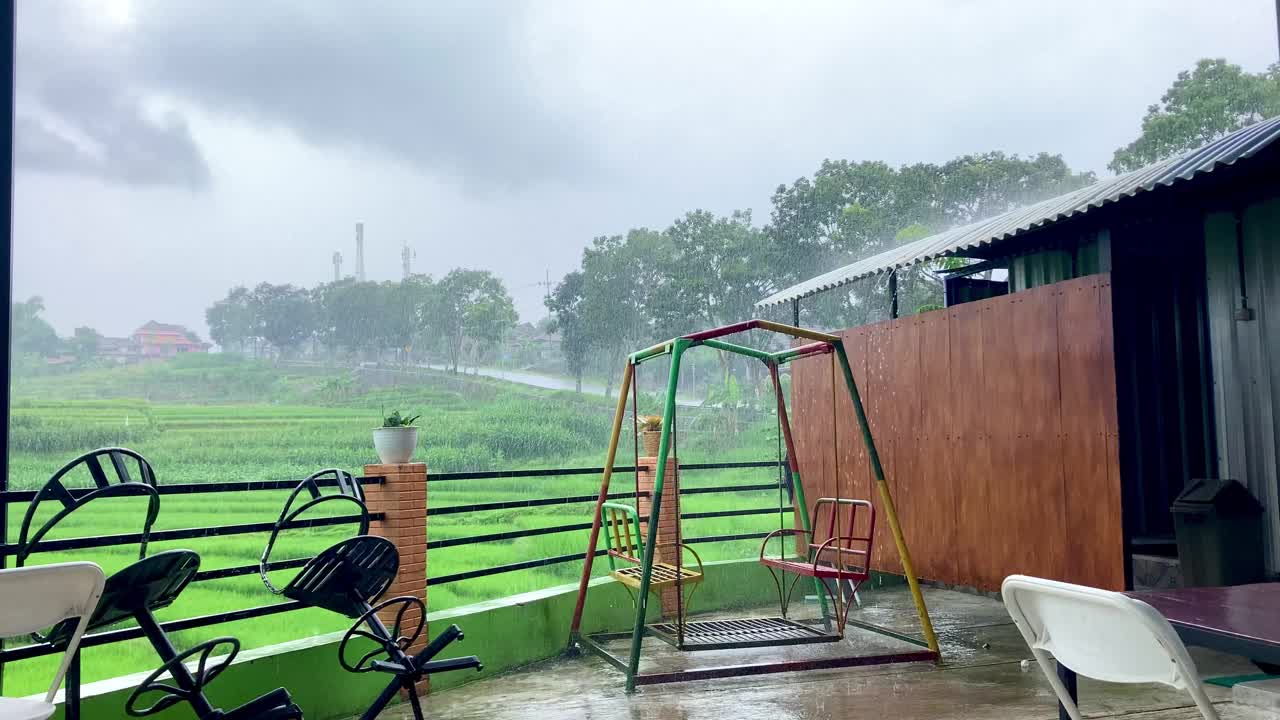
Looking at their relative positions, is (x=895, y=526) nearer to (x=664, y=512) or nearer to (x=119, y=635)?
(x=664, y=512)

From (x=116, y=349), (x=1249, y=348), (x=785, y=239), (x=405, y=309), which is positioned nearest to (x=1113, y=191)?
(x=1249, y=348)

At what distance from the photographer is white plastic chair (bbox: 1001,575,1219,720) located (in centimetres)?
180

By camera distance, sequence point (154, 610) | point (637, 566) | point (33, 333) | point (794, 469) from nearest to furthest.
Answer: point (154, 610), point (637, 566), point (794, 469), point (33, 333)

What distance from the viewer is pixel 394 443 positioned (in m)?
5.12

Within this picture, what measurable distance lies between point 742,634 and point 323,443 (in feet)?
89.4

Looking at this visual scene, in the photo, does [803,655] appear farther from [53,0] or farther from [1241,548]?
[53,0]

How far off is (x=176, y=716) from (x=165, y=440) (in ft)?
99.4

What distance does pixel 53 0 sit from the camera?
1444 inches

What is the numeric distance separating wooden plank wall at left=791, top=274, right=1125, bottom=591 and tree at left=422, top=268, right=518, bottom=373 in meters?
29.4

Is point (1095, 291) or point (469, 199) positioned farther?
point (469, 199)

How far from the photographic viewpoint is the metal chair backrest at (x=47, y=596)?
6.94 feet

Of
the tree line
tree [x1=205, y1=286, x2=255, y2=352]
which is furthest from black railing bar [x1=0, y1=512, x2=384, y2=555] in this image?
tree [x1=205, y1=286, x2=255, y2=352]

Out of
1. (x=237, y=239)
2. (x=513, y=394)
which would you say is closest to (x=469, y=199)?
(x=237, y=239)

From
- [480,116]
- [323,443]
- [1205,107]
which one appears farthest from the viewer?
[480,116]
